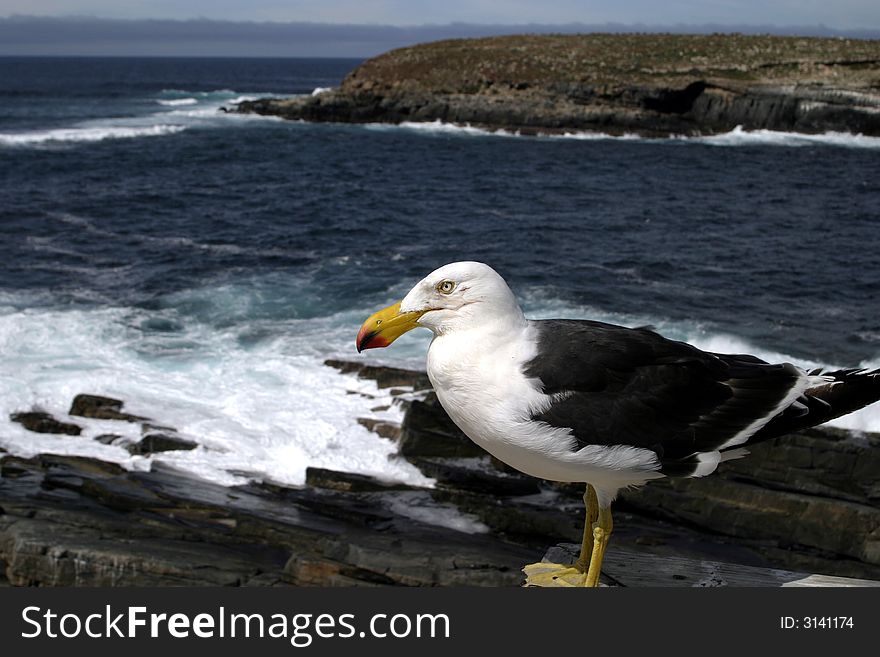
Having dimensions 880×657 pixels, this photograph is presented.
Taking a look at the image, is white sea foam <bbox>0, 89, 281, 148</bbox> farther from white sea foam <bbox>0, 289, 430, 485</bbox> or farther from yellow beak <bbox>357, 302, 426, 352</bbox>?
yellow beak <bbox>357, 302, 426, 352</bbox>

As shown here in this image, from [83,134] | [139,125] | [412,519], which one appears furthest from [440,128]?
[412,519]

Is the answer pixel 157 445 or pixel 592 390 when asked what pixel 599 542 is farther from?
pixel 157 445

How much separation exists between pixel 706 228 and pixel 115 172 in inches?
944

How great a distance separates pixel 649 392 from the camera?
480cm

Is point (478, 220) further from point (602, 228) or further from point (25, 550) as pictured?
point (25, 550)

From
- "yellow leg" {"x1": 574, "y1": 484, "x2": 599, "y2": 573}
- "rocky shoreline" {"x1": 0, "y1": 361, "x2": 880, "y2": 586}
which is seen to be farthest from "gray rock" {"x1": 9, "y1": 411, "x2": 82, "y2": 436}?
"yellow leg" {"x1": 574, "y1": 484, "x2": 599, "y2": 573}

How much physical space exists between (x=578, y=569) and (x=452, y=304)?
195 centimetres

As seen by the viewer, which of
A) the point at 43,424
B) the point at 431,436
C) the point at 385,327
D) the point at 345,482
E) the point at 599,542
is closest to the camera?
the point at 385,327

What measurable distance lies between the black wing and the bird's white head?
33 cm

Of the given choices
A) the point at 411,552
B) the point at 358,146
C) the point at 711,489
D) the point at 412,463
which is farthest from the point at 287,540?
the point at 358,146

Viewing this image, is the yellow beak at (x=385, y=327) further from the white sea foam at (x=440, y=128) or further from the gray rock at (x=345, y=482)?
the white sea foam at (x=440, y=128)

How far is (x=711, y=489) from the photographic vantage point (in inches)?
370

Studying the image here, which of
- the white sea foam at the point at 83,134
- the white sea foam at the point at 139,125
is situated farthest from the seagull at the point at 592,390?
the white sea foam at the point at 83,134

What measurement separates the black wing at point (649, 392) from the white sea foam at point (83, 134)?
47885 mm
